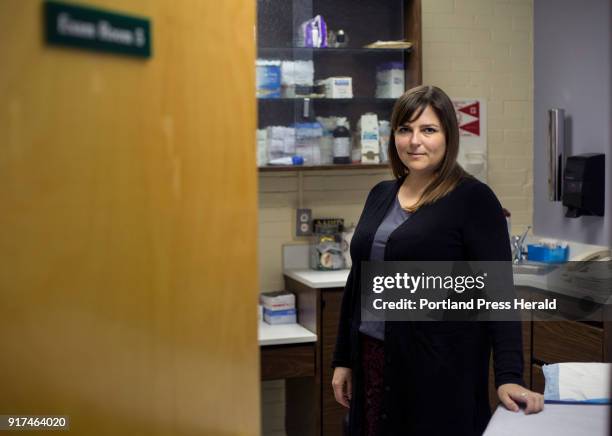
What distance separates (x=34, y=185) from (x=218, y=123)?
0.23 m

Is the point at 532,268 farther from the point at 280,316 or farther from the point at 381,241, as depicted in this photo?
the point at 381,241

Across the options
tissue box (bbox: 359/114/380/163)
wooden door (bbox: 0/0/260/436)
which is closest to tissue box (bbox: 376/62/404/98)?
tissue box (bbox: 359/114/380/163)

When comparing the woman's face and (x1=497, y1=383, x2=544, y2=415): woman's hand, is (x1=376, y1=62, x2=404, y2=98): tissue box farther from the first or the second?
(x1=497, y1=383, x2=544, y2=415): woman's hand

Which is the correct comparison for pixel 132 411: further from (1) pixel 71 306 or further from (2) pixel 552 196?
(2) pixel 552 196

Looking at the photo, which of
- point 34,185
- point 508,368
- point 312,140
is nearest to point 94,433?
point 34,185

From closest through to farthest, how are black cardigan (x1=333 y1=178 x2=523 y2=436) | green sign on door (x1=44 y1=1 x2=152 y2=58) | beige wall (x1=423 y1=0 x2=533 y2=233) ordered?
green sign on door (x1=44 y1=1 x2=152 y2=58), black cardigan (x1=333 y1=178 x2=523 y2=436), beige wall (x1=423 y1=0 x2=533 y2=233)

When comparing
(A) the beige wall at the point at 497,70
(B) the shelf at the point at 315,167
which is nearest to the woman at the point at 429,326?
(B) the shelf at the point at 315,167

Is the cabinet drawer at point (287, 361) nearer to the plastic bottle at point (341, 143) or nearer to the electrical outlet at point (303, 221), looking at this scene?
the electrical outlet at point (303, 221)

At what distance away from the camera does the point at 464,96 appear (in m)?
4.50

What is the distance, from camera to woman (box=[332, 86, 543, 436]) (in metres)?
2.29

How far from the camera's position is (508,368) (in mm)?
2195

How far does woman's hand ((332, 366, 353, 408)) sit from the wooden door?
5.62 feet

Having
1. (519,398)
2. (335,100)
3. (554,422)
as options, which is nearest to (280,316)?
(335,100)

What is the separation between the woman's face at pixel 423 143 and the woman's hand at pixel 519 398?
2.33 ft
